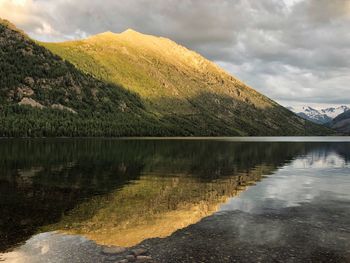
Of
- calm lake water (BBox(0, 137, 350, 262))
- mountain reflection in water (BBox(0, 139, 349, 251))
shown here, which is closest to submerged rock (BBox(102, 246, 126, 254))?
calm lake water (BBox(0, 137, 350, 262))

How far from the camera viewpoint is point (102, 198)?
4112 cm

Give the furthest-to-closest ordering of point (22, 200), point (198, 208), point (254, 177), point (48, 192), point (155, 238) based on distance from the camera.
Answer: point (254, 177)
point (48, 192)
point (22, 200)
point (198, 208)
point (155, 238)

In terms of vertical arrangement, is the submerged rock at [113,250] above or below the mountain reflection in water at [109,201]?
below

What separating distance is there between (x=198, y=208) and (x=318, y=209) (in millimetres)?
12486

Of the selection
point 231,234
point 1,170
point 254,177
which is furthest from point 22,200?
point 254,177

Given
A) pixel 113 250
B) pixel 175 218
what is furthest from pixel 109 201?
pixel 113 250

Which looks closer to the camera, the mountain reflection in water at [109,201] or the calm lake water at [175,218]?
the calm lake water at [175,218]

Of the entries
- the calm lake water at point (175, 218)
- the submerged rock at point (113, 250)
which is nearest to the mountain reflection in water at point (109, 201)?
the calm lake water at point (175, 218)

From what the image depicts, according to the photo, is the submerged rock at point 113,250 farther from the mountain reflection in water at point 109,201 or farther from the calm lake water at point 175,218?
the mountain reflection in water at point 109,201

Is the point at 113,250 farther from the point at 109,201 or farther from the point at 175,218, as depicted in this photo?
the point at 109,201

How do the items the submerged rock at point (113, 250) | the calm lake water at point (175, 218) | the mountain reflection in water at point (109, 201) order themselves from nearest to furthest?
the submerged rock at point (113, 250), the calm lake water at point (175, 218), the mountain reflection in water at point (109, 201)

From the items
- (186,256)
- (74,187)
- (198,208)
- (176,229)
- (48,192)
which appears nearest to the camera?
(186,256)

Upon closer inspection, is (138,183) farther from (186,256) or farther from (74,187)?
(186,256)

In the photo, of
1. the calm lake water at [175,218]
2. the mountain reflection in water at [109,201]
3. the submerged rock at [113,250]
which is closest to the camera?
the submerged rock at [113,250]
